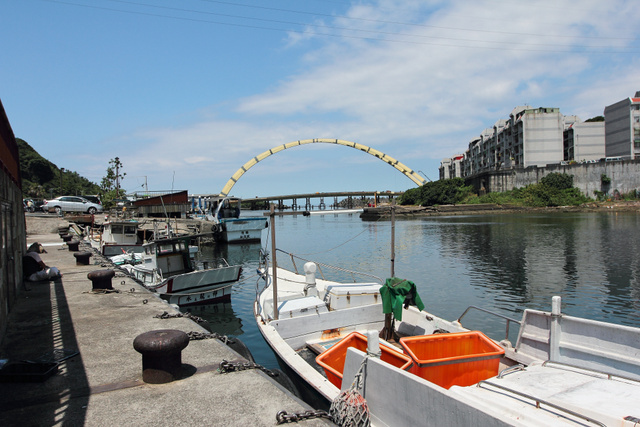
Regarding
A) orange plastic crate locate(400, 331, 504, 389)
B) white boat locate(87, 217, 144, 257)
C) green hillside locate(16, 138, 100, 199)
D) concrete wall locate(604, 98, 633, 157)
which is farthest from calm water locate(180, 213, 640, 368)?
green hillside locate(16, 138, 100, 199)

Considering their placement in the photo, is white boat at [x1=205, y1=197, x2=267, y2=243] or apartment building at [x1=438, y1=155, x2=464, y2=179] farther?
apartment building at [x1=438, y1=155, x2=464, y2=179]

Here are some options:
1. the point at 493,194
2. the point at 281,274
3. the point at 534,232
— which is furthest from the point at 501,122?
the point at 281,274

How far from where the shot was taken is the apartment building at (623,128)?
93125 millimetres

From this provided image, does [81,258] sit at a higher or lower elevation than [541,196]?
lower

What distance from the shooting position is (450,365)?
769cm

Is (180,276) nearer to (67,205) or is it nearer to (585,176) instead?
(67,205)

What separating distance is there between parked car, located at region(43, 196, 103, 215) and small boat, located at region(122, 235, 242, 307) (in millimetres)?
38361

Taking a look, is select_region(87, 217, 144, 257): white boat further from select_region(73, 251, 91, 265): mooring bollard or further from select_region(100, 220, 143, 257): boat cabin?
select_region(73, 251, 91, 265): mooring bollard

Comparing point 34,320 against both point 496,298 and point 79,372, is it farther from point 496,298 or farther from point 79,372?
point 496,298

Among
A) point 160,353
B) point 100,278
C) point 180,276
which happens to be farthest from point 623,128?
point 160,353

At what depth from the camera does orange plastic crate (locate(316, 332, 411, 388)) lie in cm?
808

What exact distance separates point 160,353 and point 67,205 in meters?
56.3

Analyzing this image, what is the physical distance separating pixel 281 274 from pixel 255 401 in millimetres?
13299

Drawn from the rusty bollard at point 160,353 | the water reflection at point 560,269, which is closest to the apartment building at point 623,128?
the water reflection at point 560,269
